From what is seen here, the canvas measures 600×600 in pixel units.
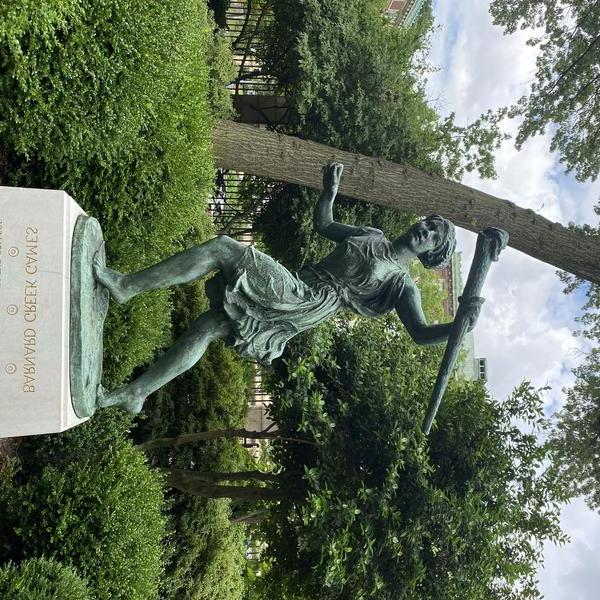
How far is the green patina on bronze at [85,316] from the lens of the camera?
4082mm

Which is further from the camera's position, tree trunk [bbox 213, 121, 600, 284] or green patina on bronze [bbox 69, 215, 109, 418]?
tree trunk [bbox 213, 121, 600, 284]

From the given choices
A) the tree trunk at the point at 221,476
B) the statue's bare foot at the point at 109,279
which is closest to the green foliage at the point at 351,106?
the tree trunk at the point at 221,476

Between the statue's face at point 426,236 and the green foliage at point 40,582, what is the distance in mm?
3909

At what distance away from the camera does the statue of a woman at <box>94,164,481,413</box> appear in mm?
4566

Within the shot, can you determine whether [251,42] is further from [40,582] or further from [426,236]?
[40,582]

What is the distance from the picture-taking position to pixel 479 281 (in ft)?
15.5

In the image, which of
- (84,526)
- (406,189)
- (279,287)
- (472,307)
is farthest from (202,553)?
(472,307)

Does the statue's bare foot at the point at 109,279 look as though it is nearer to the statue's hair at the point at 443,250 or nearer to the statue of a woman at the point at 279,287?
the statue of a woman at the point at 279,287

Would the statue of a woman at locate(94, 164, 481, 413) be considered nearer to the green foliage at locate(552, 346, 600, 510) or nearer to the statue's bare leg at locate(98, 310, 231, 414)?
the statue's bare leg at locate(98, 310, 231, 414)

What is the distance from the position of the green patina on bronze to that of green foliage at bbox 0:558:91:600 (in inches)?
59.6

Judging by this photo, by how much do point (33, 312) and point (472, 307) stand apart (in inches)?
122

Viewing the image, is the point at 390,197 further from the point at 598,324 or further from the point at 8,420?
the point at 8,420

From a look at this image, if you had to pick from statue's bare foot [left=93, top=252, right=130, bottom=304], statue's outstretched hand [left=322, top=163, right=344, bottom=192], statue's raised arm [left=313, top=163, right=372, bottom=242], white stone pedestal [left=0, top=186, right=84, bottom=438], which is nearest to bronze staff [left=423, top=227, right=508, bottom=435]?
statue's raised arm [left=313, top=163, right=372, bottom=242]

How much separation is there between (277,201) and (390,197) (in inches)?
124
